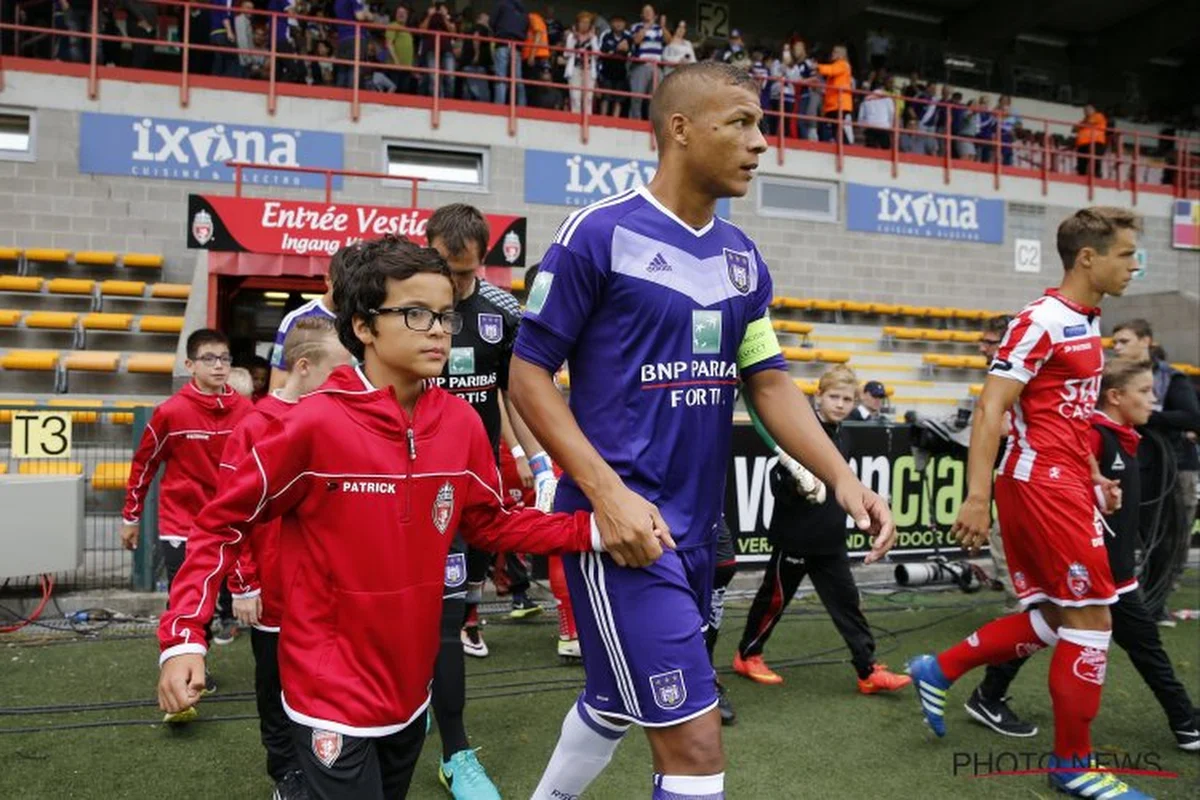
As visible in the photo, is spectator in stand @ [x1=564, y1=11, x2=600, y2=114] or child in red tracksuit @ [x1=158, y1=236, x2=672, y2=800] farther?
spectator in stand @ [x1=564, y1=11, x2=600, y2=114]

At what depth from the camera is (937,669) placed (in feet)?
13.2

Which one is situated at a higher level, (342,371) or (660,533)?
(342,371)

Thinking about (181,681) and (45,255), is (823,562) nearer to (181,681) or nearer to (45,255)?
(181,681)

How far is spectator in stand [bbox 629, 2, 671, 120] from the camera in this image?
16.7 metres

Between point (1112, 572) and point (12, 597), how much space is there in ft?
21.0

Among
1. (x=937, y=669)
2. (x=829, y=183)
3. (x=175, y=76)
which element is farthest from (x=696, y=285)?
(x=829, y=183)

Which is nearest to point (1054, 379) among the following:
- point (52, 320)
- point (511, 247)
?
point (511, 247)

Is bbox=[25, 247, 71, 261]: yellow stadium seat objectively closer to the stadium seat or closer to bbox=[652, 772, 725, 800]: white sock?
the stadium seat

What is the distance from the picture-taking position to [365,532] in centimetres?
209

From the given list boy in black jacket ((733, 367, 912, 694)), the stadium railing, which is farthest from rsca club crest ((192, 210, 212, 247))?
boy in black jacket ((733, 367, 912, 694))

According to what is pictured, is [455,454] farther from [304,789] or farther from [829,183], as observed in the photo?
[829,183]

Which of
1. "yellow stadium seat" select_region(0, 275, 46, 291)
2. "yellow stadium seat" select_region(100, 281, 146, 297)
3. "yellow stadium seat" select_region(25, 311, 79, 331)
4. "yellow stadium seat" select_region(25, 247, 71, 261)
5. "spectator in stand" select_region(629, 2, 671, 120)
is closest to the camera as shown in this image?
"yellow stadium seat" select_region(25, 311, 79, 331)

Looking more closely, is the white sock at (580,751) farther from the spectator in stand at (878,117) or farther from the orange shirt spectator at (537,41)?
the spectator in stand at (878,117)

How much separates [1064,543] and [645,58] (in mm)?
14856
